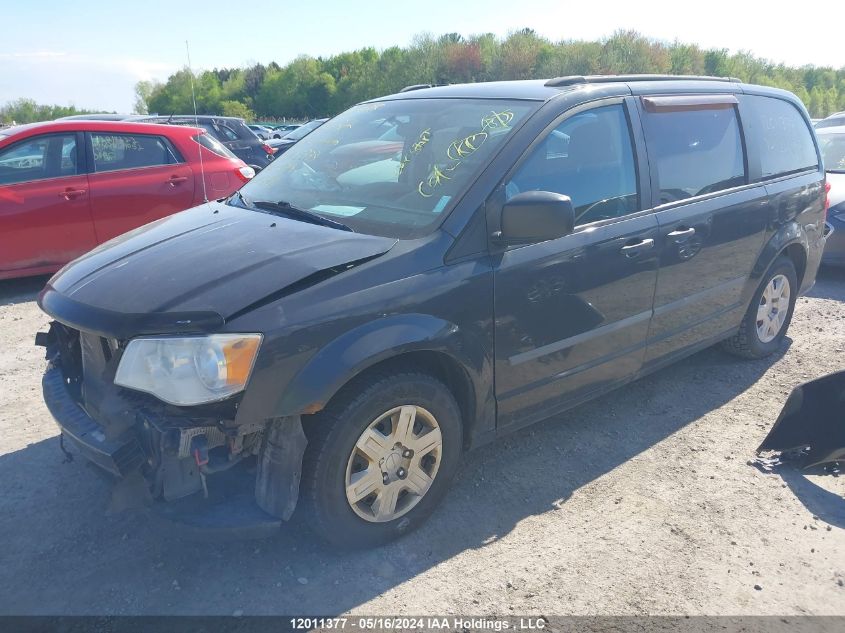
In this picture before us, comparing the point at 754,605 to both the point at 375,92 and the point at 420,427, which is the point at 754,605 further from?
the point at 375,92

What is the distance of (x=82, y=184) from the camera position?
21.9ft

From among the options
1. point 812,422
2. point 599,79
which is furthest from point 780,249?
point 599,79

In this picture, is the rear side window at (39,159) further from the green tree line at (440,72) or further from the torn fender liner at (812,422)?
the green tree line at (440,72)

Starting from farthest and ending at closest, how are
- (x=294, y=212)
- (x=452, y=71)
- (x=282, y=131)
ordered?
1. (x=452, y=71)
2. (x=282, y=131)
3. (x=294, y=212)

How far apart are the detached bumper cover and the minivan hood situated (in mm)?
377

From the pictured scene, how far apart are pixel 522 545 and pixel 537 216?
4.69 feet

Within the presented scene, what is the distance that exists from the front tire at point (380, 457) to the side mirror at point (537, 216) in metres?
0.74

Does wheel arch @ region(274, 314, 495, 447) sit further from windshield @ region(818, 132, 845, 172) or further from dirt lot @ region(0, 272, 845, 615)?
windshield @ region(818, 132, 845, 172)

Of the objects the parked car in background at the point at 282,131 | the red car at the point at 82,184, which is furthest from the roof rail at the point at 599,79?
A: the parked car in background at the point at 282,131

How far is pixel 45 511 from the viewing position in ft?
10.3

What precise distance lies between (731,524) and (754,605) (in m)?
0.55

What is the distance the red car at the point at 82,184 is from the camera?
6.44 m

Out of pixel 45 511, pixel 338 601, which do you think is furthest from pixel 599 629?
pixel 45 511

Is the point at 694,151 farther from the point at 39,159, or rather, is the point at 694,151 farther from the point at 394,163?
the point at 39,159
